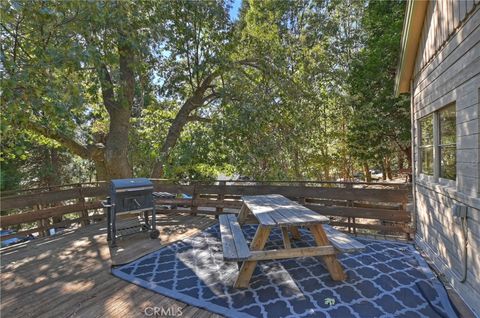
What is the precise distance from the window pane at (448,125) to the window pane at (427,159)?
46cm

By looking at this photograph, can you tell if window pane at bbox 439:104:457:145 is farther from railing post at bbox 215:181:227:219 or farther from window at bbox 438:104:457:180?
railing post at bbox 215:181:227:219

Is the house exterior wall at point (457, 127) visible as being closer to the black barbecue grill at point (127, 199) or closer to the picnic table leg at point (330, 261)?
the picnic table leg at point (330, 261)

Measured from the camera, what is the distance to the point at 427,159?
13.0ft

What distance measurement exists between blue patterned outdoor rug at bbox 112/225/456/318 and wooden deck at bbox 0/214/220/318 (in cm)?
18

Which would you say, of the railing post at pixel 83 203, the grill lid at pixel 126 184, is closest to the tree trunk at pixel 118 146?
the railing post at pixel 83 203

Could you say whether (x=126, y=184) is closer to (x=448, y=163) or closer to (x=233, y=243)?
(x=233, y=243)

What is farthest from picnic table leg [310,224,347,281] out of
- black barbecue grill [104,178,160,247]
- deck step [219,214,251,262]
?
black barbecue grill [104,178,160,247]

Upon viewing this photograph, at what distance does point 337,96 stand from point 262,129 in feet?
14.1

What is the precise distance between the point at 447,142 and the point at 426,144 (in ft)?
2.77

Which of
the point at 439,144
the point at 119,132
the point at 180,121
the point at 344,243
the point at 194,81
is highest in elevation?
the point at 194,81

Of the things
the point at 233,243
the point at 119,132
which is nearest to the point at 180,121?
the point at 119,132

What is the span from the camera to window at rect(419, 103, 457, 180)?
9.98 ft

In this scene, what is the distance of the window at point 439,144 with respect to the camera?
3.04 meters

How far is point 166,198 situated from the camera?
630cm
